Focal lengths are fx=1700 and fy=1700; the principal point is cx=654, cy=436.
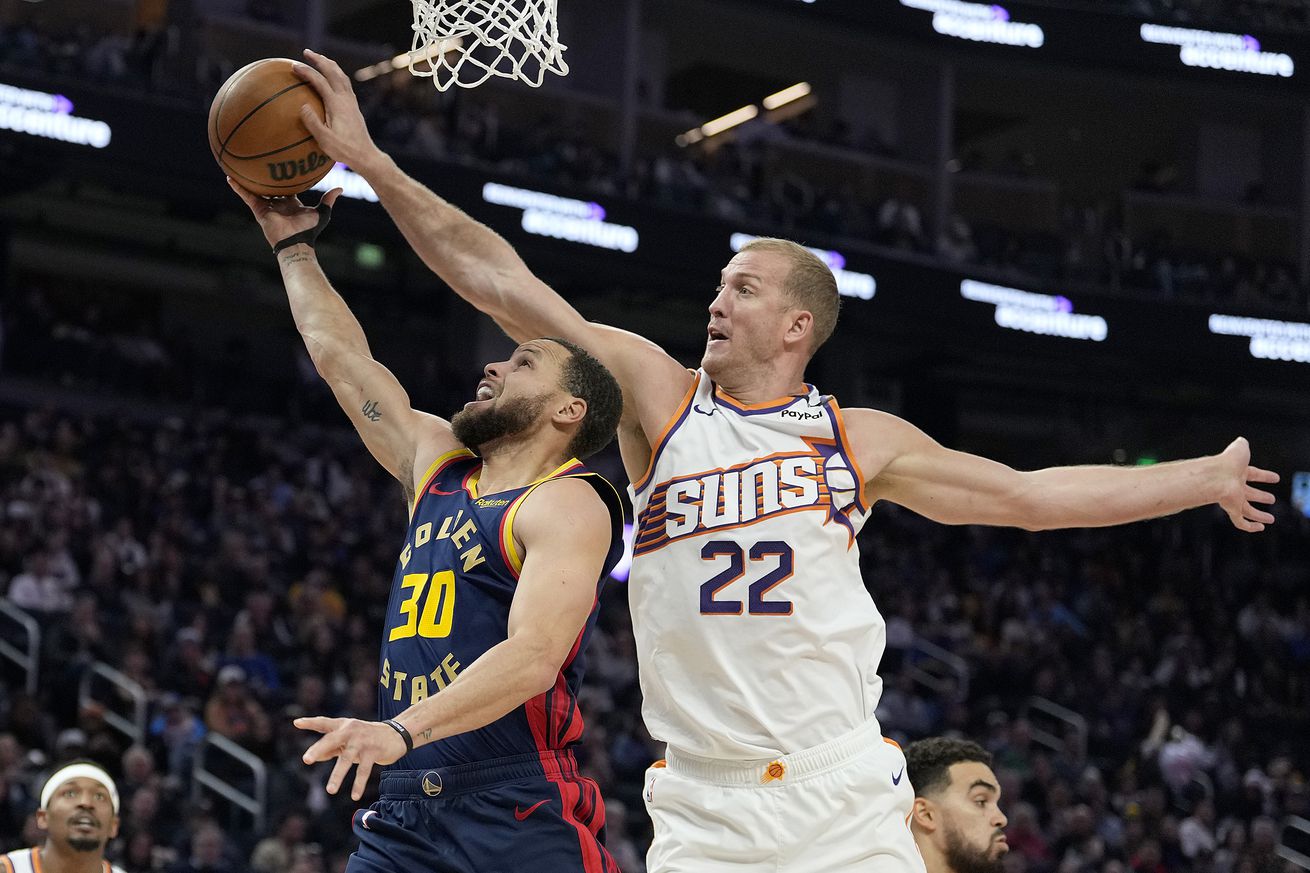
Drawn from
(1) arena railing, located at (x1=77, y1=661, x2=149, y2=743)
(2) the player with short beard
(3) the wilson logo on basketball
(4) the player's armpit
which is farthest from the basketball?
(1) arena railing, located at (x1=77, y1=661, x2=149, y2=743)

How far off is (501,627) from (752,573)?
0.62 meters

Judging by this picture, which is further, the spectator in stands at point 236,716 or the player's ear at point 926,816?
the spectator in stands at point 236,716

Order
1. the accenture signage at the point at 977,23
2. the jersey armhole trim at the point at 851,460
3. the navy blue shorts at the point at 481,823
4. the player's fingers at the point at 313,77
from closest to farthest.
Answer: the navy blue shorts at the point at 481,823 → the jersey armhole trim at the point at 851,460 → the player's fingers at the point at 313,77 → the accenture signage at the point at 977,23

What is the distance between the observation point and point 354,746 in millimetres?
3139

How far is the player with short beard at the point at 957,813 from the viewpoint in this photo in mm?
5113

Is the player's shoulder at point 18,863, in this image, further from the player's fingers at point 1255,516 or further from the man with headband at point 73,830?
the player's fingers at point 1255,516

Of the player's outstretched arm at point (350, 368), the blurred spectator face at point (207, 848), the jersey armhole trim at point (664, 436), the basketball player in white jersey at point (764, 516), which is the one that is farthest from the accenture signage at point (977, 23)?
the jersey armhole trim at point (664, 436)

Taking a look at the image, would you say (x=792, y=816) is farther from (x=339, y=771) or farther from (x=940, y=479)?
(x=339, y=771)

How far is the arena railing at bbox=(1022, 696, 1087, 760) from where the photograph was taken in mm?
17344

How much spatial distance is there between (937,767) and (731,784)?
4.54ft

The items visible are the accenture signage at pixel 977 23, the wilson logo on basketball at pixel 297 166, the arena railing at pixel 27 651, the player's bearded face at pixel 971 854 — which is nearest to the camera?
the wilson logo on basketball at pixel 297 166

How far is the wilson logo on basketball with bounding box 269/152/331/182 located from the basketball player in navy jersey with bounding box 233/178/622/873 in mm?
856

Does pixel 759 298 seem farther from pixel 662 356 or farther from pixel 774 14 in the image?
pixel 774 14

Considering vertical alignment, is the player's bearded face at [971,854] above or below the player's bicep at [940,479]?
below
